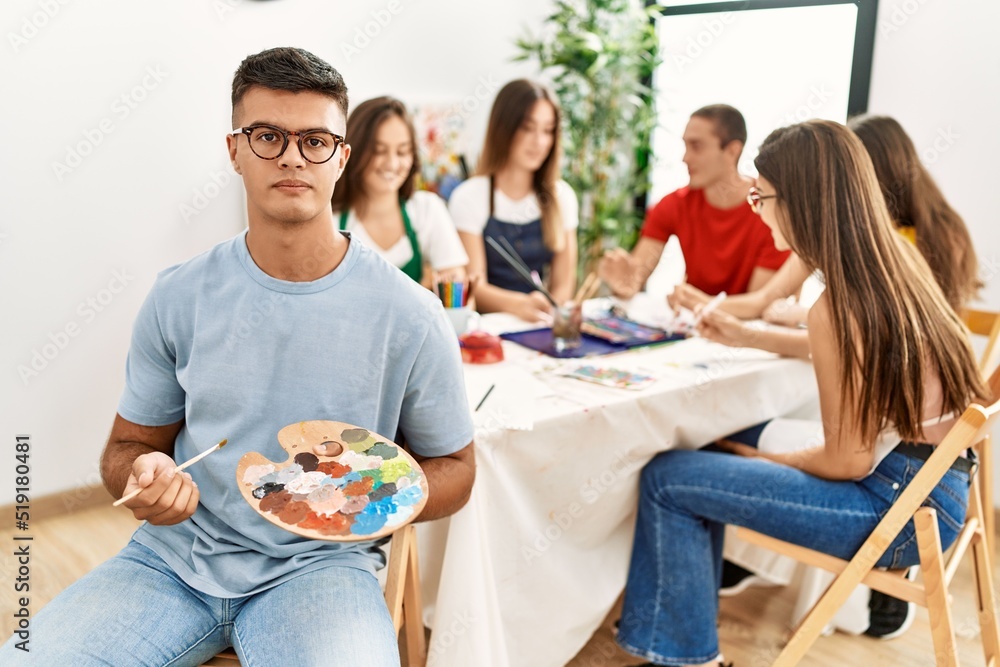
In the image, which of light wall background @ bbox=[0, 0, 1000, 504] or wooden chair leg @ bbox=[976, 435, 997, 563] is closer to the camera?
wooden chair leg @ bbox=[976, 435, 997, 563]

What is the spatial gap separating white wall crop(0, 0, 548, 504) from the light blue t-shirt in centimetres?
146

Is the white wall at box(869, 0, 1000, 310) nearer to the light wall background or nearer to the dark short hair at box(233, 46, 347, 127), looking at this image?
the light wall background

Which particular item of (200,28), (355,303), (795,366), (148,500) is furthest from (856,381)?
(200,28)

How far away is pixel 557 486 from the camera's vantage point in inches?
65.8

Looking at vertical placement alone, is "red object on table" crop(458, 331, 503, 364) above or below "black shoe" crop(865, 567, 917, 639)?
above

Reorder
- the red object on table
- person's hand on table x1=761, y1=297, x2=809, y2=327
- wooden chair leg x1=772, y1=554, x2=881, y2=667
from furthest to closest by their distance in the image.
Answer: person's hand on table x1=761, y1=297, x2=809, y2=327 → the red object on table → wooden chair leg x1=772, y1=554, x2=881, y2=667

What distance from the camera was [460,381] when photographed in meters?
1.30

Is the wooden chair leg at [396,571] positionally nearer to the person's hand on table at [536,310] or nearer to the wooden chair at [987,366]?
the person's hand on table at [536,310]

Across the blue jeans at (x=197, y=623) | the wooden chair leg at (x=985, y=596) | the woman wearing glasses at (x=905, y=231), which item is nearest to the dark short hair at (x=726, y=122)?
the woman wearing glasses at (x=905, y=231)

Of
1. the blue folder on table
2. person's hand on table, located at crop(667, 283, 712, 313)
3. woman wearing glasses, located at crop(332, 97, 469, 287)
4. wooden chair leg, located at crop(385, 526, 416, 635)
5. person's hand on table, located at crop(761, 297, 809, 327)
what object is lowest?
wooden chair leg, located at crop(385, 526, 416, 635)

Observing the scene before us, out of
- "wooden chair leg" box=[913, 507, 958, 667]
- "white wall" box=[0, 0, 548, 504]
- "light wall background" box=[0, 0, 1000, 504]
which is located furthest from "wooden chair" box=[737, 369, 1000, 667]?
"white wall" box=[0, 0, 548, 504]

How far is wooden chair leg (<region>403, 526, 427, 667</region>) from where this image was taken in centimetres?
142

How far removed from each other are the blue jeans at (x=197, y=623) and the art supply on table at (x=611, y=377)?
0.72 meters

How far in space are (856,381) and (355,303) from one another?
919 mm
